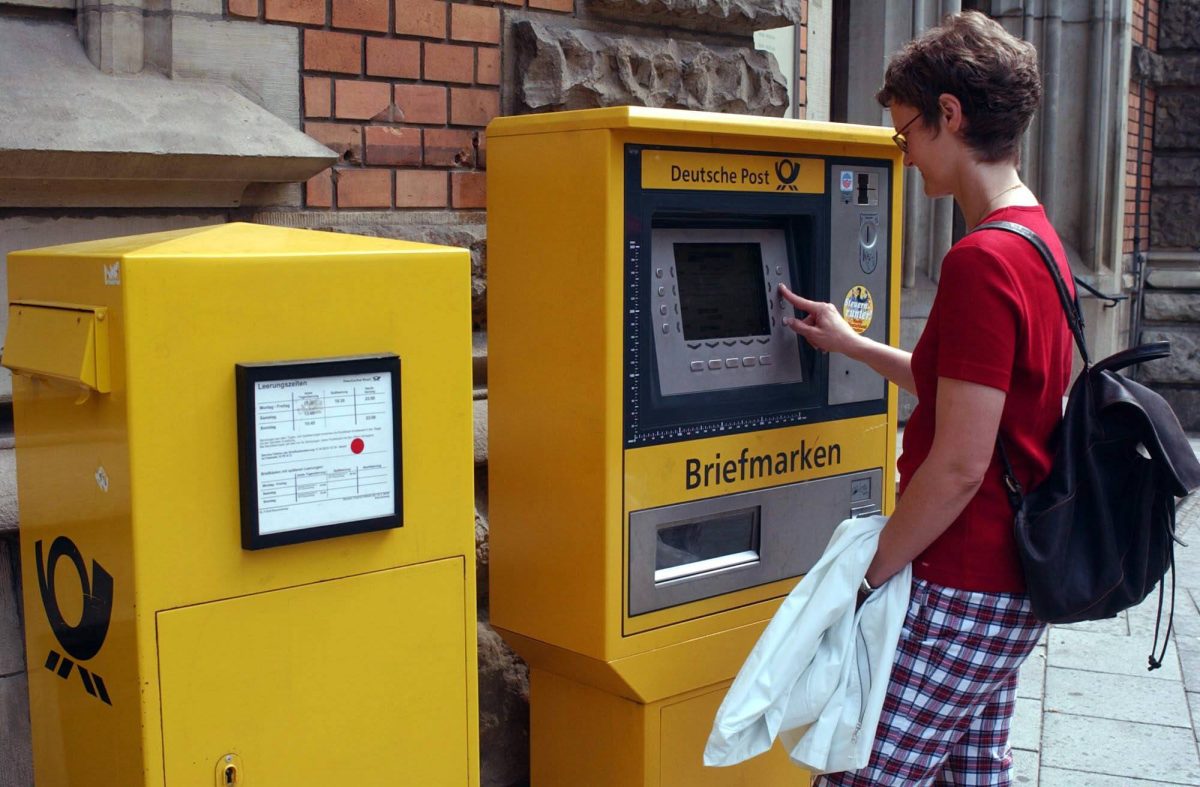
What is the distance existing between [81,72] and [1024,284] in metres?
1.78

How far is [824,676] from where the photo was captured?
216 centimetres

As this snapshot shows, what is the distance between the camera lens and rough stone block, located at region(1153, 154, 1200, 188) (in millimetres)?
9711

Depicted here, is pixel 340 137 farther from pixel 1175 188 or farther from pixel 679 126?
pixel 1175 188

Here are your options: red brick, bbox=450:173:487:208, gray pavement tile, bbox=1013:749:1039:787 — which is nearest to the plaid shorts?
red brick, bbox=450:173:487:208

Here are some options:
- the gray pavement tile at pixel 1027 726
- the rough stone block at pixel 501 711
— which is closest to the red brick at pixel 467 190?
the rough stone block at pixel 501 711

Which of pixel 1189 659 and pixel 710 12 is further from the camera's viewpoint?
pixel 1189 659

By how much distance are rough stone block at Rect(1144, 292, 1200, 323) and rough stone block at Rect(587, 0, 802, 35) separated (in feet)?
22.4

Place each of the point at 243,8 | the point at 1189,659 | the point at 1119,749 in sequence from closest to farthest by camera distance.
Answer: the point at 243,8
the point at 1119,749
the point at 1189,659

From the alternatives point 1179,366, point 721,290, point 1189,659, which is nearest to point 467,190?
point 721,290

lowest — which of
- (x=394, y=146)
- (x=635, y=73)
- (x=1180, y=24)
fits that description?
(x=394, y=146)

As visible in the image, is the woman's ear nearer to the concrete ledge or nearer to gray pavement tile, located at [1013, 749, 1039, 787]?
the concrete ledge

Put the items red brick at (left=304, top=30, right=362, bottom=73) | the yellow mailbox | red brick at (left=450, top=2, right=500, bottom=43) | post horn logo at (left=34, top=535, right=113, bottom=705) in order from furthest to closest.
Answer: red brick at (left=450, top=2, right=500, bottom=43), red brick at (left=304, top=30, right=362, bottom=73), post horn logo at (left=34, top=535, right=113, bottom=705), the yellow mailbox

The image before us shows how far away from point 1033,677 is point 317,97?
3.12 meters

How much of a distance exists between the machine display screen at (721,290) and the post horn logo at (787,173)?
0.42 ft
